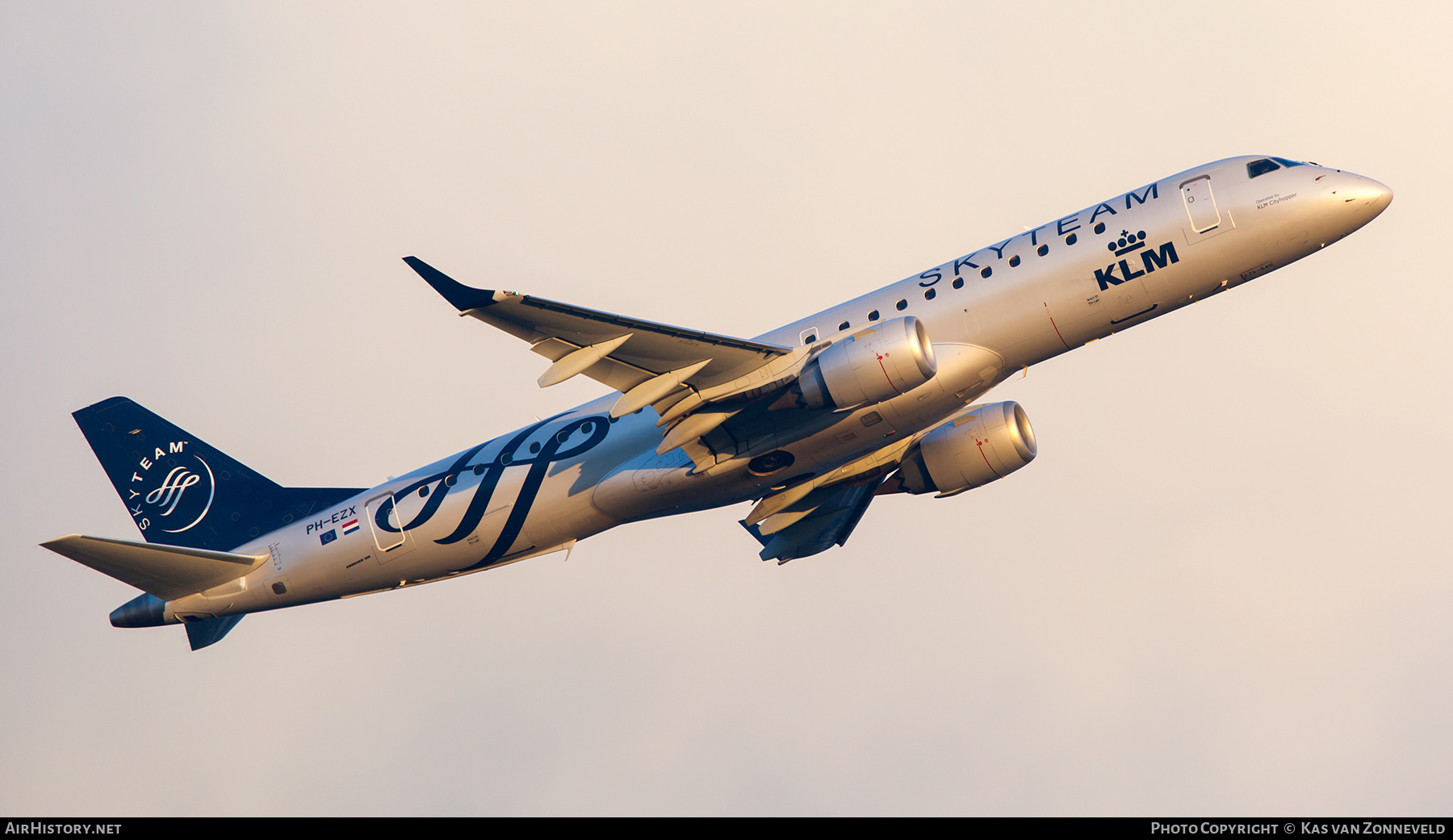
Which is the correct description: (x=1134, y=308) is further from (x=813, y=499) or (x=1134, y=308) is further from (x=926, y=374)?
(x=813, y=499)

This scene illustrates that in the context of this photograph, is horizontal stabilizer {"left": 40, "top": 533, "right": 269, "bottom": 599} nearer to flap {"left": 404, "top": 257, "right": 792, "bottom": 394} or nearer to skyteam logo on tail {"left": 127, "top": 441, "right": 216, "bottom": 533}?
skyteam logo on tail {"left": 127, "top": 441, "right": 216, "bottom": 533}

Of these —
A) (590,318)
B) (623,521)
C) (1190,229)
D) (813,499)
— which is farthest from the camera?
(813,499)

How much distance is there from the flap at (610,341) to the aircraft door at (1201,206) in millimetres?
11349

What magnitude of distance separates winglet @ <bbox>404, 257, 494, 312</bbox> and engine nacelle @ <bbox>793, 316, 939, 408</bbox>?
8968 millimetres

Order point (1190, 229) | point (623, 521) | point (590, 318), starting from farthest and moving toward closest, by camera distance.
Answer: point (623, 521), point (1190, 229), point (590, 318)

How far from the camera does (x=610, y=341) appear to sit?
31891 millimetres

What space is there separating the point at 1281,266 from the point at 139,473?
36664mm

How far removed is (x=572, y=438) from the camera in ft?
127

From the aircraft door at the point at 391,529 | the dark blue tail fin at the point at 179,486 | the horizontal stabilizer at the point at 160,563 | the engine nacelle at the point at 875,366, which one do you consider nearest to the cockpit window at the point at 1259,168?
the engine nacelle at the point at 875,366

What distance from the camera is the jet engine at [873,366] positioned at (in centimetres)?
3222

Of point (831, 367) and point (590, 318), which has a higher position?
point (590, 318)

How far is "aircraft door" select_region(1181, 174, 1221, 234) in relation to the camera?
33.8 meters

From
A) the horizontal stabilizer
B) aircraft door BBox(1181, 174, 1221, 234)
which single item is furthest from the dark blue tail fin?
aircraft door BBox(1181, 174, 1221, 234)
